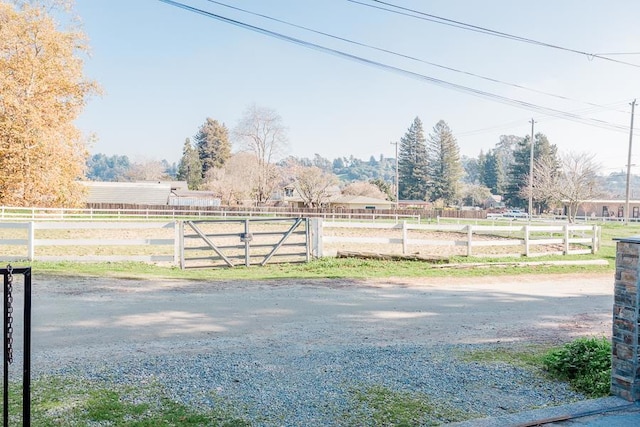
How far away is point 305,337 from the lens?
20.6ft

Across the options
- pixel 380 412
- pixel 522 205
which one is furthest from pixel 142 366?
pixel 522 205

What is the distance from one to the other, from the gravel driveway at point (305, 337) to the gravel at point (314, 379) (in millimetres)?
17

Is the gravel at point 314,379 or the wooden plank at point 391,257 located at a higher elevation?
the wooden plank at point 391,257

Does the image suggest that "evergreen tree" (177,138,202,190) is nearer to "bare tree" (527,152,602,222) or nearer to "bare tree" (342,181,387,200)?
"bare tree" (342,181,387,200)

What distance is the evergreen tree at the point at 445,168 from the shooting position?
80.4 m

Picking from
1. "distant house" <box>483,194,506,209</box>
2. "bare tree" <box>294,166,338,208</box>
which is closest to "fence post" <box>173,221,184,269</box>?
"bare tree" <box>294,166,338,208</box>

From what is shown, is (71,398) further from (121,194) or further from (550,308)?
(121,194)

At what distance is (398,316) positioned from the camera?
306 inches

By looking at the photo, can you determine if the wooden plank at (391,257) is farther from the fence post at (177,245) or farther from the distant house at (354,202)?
the distant house at (354,202)

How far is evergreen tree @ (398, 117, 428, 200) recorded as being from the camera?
269 feet

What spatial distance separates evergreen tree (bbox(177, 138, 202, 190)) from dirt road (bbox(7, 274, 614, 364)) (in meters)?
77.4

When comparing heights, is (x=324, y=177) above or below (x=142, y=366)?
above

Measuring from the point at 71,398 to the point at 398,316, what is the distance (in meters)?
4.96

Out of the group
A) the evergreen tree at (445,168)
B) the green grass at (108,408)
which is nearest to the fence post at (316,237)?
the green grass at (108,408)
